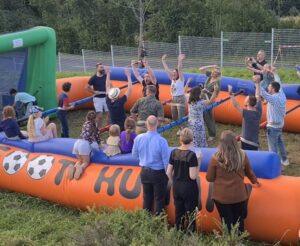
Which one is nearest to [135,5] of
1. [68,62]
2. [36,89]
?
[68,62]

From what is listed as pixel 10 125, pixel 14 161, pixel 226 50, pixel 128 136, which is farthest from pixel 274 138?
pixel 226 50

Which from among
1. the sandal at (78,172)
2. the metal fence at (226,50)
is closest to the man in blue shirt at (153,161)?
the sandal at (78,172)

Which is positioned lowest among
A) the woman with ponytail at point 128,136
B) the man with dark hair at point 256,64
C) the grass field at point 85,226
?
the grass field at point 85,226

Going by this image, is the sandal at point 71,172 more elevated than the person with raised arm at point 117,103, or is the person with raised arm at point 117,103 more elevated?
the person with raised arm at point 117,103

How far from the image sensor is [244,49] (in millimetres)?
17797

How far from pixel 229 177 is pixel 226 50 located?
13168mm

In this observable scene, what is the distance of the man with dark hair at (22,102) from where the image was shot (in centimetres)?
1059

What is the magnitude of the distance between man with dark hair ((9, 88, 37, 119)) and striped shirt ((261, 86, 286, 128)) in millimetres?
5226

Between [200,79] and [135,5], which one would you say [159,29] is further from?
[200,79]

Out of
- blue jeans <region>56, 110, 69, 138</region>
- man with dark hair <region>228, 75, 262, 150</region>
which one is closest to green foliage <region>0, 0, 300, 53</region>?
blue jeans <region>56, 110, 69, 138</region>

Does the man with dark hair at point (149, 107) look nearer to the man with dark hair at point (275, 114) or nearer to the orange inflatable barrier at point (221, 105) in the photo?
the man with dark hair at point (275, 114)

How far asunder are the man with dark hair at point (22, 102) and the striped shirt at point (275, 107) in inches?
206

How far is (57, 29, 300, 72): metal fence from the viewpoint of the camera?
16.8 meters

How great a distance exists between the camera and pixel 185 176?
5.24 meters
